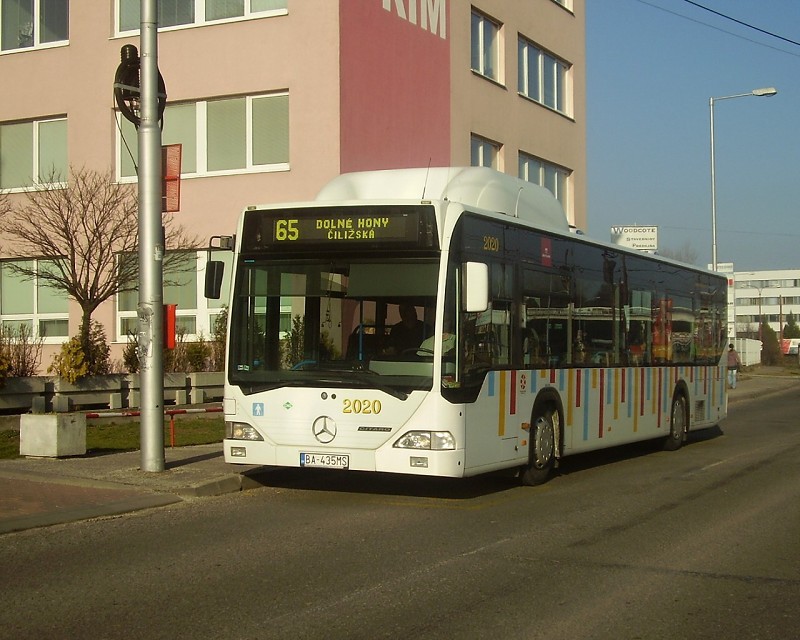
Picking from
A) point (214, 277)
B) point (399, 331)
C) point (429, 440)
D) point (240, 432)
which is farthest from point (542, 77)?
point (429, 440)

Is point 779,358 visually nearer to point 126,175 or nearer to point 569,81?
point 569,81

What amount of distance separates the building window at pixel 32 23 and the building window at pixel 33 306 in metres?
5.43

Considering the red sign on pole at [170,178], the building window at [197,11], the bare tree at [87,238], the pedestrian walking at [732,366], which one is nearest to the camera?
the red sign on pole at [170,178]

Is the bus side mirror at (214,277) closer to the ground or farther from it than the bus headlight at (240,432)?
farther from it

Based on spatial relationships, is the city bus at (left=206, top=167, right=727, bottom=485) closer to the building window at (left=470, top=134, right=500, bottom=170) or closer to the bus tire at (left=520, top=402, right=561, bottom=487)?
the bus tire at (left=520, top=402, right=561, bottom=487)

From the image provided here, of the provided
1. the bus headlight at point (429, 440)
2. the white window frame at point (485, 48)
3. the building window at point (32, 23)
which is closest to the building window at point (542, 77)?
the white window frame at point (485, 48)

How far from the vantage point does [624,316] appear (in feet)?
48.8

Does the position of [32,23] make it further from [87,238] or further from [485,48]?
[485,48]

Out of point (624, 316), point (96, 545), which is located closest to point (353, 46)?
point (624, 316)

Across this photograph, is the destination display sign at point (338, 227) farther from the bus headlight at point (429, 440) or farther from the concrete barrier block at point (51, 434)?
the concrete barrier block at point (51, 434)

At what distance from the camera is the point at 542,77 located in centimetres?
3206

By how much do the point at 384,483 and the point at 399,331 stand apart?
2.77 metres

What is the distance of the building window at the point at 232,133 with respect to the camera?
23.2m

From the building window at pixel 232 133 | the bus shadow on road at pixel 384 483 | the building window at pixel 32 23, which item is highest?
the building window at pixel 32 23
